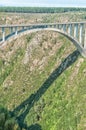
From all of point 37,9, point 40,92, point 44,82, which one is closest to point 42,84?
point 44,82

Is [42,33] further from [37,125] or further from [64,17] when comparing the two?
[37,125]

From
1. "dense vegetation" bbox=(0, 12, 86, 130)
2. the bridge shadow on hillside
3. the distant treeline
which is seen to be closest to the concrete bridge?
the bridge shadow on hillside

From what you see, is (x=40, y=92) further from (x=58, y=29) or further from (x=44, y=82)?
(x=58, y=29)

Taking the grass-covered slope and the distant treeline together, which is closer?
the grass-covered slope

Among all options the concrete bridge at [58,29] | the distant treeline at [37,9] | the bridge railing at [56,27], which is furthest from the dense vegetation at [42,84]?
the distant treeline at [37,9]

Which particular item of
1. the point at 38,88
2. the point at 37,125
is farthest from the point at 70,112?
the point at 38,88

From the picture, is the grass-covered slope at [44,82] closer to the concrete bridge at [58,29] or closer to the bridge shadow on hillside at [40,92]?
the bridge shadow on hillside at [40,92]

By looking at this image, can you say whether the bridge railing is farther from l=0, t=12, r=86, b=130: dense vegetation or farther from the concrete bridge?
l=0, t=12, r=86, b=130: dense vegetation

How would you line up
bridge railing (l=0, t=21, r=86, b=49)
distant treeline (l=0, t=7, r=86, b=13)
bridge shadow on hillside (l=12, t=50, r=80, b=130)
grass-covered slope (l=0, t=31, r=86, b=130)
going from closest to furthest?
bridge railing (l=0, t=21, r=86, b=49) < grass-covered slope (l=0, t=31, r=86, b=130) < bridge shadow on hillside (l=12, t=50, r=80, b=130) < distant treeline (l=0, t=7, r=86, b=13)
